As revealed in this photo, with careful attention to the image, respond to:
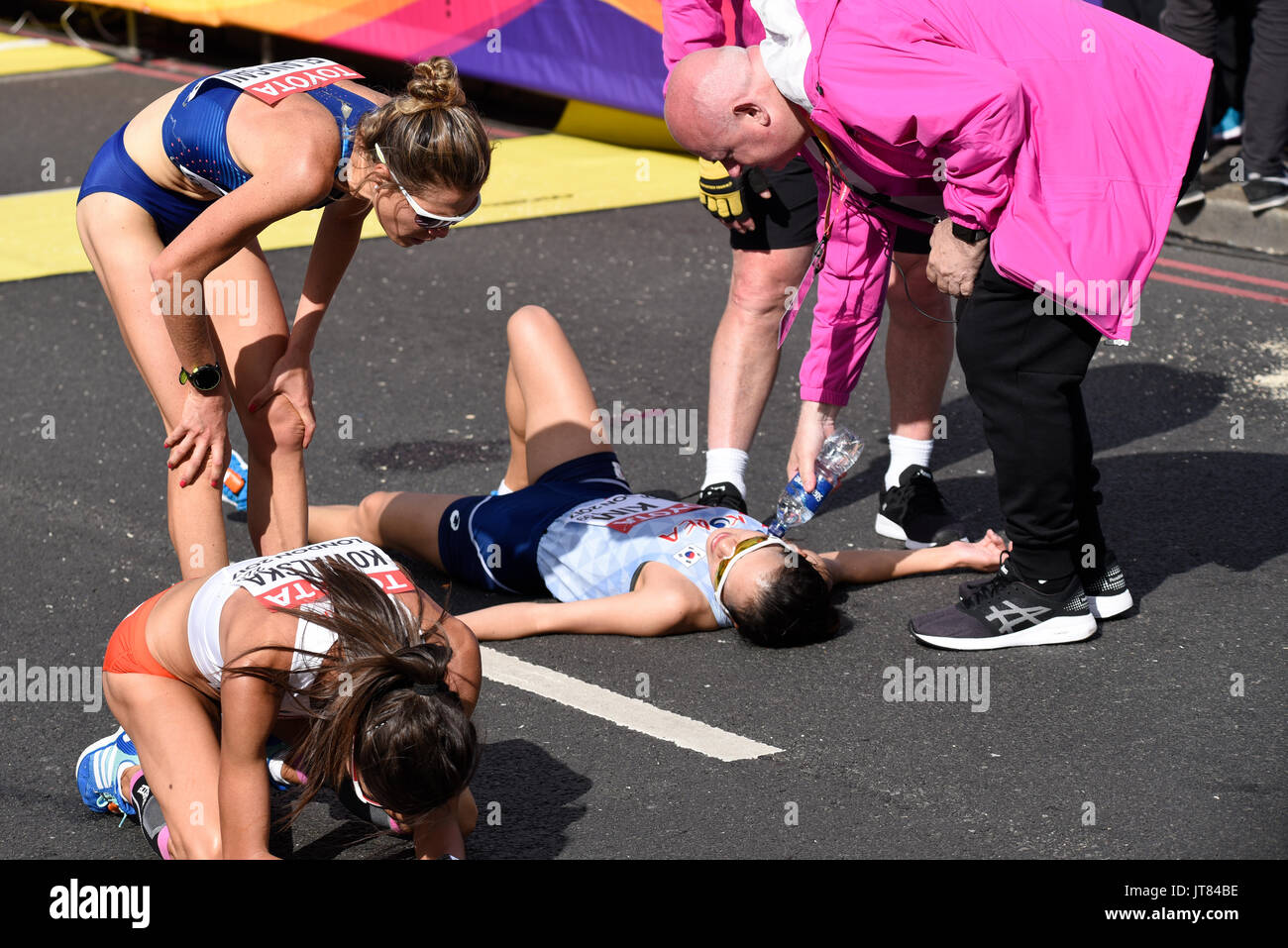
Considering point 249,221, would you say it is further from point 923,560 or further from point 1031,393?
point 923,560

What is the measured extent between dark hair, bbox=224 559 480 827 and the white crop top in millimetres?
32

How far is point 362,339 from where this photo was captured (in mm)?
7273

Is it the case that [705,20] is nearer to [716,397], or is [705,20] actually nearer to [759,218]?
[759,218]

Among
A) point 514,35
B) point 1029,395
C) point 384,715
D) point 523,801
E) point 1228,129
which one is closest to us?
point 384,715

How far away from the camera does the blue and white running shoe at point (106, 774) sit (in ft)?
11.8

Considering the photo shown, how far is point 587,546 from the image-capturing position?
15.5 ft

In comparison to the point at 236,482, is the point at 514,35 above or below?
above

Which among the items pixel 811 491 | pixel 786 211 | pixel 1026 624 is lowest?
pixel 1026 624

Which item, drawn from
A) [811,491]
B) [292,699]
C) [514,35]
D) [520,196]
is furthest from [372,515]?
[514,35]

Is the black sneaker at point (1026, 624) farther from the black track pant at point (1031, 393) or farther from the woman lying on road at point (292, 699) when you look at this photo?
the woman lying on road at point (292, 699)

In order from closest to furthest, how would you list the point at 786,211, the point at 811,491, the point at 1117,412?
the point at 811,491 < the point at 786,211 < the point at 1117,412

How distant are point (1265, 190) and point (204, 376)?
6434mm

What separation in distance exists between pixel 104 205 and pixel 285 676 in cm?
172
